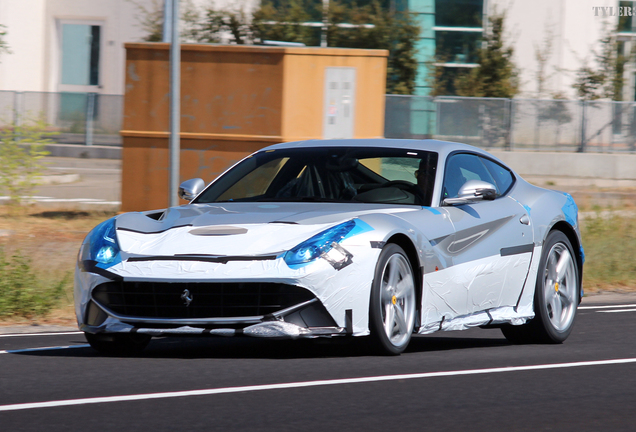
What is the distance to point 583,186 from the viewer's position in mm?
28250

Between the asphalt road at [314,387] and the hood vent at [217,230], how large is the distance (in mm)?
761

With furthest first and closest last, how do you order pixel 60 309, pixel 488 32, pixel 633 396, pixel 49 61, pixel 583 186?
pixel 49 61 → pixel 488 32 → pixel 583 186 → pixel 60 309 → pixel 633 396

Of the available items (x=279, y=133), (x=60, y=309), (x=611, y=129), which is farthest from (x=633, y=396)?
(x=611, y=129)

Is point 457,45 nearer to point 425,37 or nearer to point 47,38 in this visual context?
point 425,37

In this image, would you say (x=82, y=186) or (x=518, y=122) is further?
(x=518, y=122)

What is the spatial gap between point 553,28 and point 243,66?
2030cm

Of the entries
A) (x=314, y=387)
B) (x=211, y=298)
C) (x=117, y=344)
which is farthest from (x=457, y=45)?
(x=314, y=387)

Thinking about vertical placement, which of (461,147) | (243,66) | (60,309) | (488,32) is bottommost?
(60,309)

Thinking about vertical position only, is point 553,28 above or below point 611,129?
above

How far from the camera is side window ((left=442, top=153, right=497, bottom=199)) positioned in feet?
24.6

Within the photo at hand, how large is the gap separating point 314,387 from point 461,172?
2.68 m

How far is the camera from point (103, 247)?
21.2 ft

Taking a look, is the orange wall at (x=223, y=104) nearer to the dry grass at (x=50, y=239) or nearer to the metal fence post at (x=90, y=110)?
the dry grass at (x=50, y=239)

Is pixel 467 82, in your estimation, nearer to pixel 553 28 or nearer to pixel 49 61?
pixel 553 28
